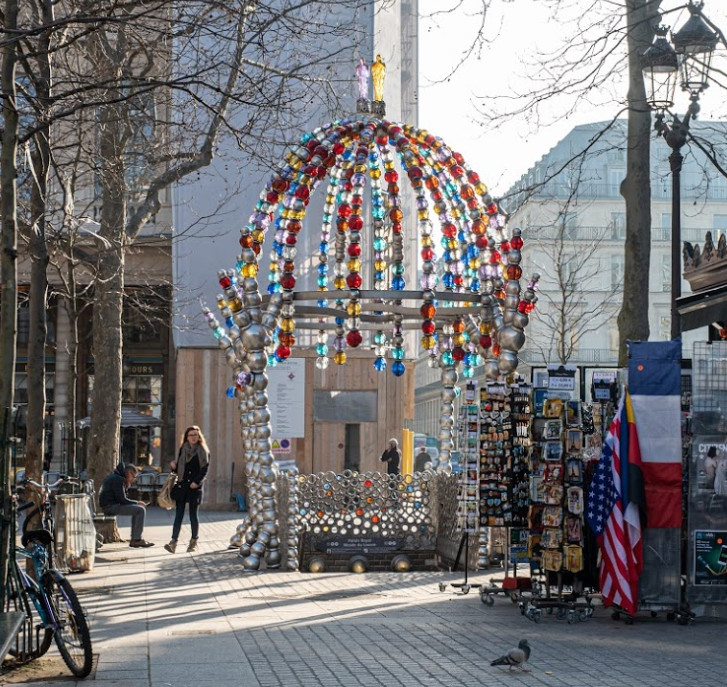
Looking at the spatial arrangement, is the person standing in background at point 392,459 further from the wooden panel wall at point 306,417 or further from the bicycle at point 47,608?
the bicycle at point 47,608

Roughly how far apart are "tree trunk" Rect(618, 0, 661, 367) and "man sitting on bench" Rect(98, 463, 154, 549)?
7180 millimetres

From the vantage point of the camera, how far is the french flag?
37.8 ft

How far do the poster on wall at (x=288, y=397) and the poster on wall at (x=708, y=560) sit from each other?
18.7 m

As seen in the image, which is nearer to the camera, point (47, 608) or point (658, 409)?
point (47, 608)

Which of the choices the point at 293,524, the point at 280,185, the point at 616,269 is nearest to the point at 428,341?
the point at 280,185

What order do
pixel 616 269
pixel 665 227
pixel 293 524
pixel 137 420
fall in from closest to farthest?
pixel 293 524
pixel 137 420
pixel 616 269
pixel 665 227

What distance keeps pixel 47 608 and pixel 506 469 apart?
5522mm

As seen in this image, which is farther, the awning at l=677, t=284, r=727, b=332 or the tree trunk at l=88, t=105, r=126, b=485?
the tree trunk at l=88, t=105, r=126, b=485

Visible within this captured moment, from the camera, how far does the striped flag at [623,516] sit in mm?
11383

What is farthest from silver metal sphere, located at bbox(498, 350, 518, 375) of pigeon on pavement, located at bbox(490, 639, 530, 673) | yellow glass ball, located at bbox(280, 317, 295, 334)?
pigeon on pavement, located at bbox(490, 639, 530, 673)

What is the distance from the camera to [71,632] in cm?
857

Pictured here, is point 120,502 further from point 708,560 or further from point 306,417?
point 306,417

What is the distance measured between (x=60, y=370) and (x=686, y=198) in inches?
1368

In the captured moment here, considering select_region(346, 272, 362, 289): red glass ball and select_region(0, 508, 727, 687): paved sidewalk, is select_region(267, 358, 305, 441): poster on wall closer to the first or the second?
select_region(346, 272, 362, 289): red glass ball
